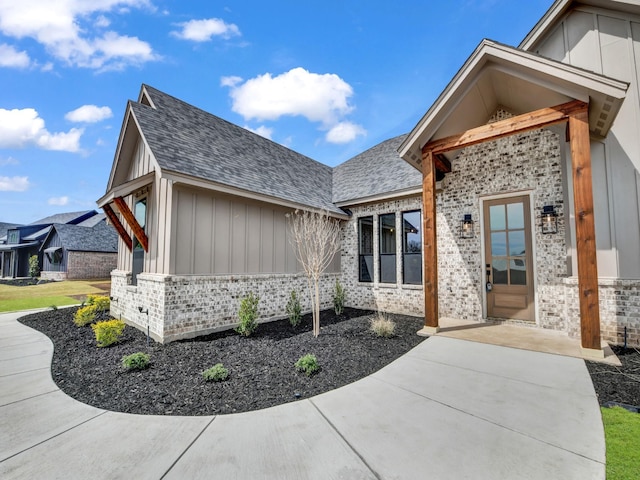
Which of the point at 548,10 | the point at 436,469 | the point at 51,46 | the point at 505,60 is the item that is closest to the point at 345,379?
the point at 436,469

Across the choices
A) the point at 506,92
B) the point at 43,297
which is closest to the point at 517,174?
the point at 506,92

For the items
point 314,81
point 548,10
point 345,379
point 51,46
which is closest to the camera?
point 345,379

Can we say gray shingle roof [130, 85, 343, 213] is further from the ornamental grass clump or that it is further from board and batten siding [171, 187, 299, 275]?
the ornamental grass clump

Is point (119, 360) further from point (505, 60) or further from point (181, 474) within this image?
point (505, 60)

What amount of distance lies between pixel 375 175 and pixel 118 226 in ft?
29.5

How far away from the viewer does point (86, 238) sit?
22609mm

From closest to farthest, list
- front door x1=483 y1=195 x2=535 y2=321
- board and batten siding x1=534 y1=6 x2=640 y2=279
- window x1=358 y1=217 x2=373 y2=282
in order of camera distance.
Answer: board and batten siding x1=534 y1=6 x2=640 y2=279 → front door x1=483 y1=195 x2=535 y2=321 → window x1=358 y1=217 x2=373 y2=282

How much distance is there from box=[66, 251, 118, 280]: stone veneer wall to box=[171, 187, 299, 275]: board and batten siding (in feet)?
72.0

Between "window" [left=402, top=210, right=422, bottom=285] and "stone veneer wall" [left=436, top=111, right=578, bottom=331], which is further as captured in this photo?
"window" [left=402, top=210, right=422, bottom=285]

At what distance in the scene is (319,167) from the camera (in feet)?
43.6

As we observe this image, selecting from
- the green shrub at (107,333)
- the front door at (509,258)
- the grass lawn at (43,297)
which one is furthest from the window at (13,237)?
the front door at (509,258)

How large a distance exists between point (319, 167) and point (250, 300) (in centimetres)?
837

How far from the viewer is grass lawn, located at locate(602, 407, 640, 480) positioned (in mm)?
2175

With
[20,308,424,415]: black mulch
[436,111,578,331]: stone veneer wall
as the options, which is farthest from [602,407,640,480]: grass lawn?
[436,111,578,331]: stone veneer wall
